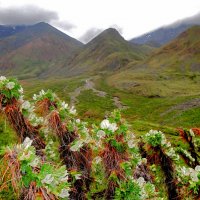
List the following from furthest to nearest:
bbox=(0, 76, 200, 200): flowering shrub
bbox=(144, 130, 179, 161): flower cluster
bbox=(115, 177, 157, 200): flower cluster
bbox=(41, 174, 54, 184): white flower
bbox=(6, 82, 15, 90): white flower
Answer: bbox=(144, 130, 179, 161): flower cluster
bbox=(0, 76, 200, 200): flowering shrub
bbox=(115, 177, 157, 200): flower cluster
bbox=(6, 82, 15, 90): white flower
bbox=(41, 174, 54, 184): white flower

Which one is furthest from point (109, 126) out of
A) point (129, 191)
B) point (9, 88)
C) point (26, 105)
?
point (9, 88)

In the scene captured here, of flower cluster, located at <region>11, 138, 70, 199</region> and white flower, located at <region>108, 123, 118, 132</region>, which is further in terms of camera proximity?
white flower, located at <region>108, 123, 118, 132</region>

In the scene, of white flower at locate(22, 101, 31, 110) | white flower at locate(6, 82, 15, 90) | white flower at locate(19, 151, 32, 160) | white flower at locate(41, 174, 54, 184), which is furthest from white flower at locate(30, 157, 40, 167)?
white flower at locate(22, 101, 31, 110)

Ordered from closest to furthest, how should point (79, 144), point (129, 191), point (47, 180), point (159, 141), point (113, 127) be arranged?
1. point (47, 180)
2. point (129, 191)
3. point (113, 127)
4. point (79, 144)
5. point (159, 141)

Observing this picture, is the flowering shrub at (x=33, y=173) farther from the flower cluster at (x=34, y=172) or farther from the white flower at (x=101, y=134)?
the white flower at (x=101, y=134)

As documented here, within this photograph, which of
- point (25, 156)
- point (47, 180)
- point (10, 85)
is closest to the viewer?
point (47, 180)

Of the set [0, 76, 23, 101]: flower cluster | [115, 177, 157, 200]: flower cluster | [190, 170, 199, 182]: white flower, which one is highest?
[0, 76, 23, 101]: flower cluster

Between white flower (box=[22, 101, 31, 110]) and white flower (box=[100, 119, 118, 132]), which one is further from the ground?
white flower (box=[22, 101, 31, 110])

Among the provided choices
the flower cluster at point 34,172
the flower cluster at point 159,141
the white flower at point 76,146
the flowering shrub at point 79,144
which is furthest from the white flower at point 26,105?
the flower cluster at point 159,141

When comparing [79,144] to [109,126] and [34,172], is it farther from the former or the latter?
[34,172]

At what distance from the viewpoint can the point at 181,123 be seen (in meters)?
115

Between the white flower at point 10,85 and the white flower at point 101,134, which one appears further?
the white flower at point 101,134

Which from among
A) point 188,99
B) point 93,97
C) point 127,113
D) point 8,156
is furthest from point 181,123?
point 8,156

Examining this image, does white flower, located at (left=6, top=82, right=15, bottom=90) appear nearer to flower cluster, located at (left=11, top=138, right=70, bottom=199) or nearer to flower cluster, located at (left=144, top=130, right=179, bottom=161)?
flower cluster, located at (left=11, top=138, right=70, bottom=199)
